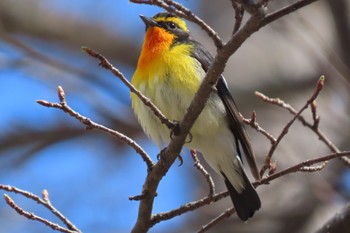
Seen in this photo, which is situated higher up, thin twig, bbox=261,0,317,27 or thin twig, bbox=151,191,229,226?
thin twig, bbox=261,0,317,27

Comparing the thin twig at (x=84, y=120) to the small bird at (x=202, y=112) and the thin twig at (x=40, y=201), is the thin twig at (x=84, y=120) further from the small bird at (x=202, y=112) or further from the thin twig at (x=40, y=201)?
the small bird at (x=202, y=112)

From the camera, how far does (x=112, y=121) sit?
673 cm

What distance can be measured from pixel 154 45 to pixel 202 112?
59 cm

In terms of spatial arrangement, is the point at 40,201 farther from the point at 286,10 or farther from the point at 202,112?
the point at 286,10

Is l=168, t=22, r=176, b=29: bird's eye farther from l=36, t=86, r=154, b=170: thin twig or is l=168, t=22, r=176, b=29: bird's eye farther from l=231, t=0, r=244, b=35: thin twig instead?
l=231, t=0, r=244, b=35: thin twig

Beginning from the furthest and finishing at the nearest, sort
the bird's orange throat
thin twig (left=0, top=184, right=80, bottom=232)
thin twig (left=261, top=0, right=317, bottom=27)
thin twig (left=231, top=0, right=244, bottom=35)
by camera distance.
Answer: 1. the bird's orange throat
2. thin twig (left=0, top=184, right=80, bottom=232)
3. thin twig (left=231, top=0, right=244, bottom=35)
4. thin twig (left=261, top=0, right=317, bottom=27)

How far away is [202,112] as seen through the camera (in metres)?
3.64

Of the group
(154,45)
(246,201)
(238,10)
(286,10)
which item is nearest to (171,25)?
(154,45)

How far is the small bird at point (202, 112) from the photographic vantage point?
357 cm

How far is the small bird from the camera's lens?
141 inches

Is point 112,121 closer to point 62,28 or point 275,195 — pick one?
point 62,28

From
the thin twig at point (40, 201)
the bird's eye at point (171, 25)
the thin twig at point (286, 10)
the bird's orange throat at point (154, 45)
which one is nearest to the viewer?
the thin twig at point (286, 10)

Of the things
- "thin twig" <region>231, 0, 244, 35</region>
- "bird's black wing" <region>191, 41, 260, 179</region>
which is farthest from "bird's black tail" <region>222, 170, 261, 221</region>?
"thin twig" <region>231, 0, 244, 35</region>

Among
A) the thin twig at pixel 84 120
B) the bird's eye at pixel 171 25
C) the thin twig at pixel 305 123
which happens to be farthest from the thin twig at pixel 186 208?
the bird's eye at pixel 171 25
